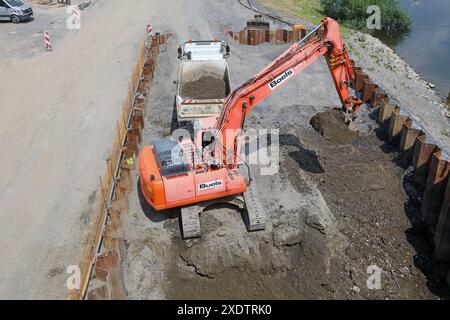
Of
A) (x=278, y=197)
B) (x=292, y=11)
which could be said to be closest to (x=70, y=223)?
(x=278, y=197)

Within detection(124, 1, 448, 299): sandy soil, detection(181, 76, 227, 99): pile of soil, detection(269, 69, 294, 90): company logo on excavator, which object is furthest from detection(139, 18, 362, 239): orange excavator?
detection(181, 76, 227, 99): pile of soil

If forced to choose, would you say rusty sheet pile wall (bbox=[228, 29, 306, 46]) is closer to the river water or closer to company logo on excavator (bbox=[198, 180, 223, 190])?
the river water

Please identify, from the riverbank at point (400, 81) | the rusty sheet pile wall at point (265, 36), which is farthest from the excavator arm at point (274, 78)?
the rusty sheet pile wall at point (265, 36)

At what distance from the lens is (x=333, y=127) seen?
16109 millimetres

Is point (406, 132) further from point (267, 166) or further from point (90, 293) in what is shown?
point (90, 293)

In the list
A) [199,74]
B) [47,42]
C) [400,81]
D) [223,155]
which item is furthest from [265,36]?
[223,155]

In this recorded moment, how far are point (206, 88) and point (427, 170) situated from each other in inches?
336

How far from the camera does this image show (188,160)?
11.7m

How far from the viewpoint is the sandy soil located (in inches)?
415

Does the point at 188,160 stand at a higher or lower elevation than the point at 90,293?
higher

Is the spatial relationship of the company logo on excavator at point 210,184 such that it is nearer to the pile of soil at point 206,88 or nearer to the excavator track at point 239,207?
the excavator track at point 239,207

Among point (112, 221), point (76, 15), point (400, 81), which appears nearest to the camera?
point (112, 221)

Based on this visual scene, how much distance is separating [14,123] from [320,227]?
509 inches

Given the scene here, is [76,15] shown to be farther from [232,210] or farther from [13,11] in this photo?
[232,210]
